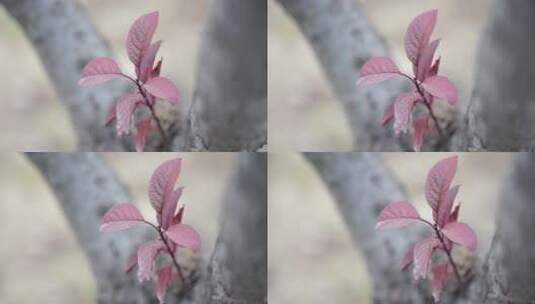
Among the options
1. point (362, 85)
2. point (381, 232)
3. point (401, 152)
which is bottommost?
point (381, 232)

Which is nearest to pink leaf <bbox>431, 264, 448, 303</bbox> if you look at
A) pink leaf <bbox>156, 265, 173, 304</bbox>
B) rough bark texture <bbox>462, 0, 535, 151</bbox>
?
rough bark texture <bbox>462, 0, 535, 151</bbox>

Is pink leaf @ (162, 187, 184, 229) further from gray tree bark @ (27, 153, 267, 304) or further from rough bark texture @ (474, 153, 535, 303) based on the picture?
rough bark texture @ (474, 153, 535, 303)

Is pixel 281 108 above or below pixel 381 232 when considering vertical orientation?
above

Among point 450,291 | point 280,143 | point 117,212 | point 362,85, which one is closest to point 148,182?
point 117,212

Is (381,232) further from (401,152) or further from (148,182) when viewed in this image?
(148,182)

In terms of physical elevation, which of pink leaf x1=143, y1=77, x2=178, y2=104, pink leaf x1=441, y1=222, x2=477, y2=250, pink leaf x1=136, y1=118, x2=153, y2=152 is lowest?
pink leaf x1=441, y1=222, x2=477, y2=250

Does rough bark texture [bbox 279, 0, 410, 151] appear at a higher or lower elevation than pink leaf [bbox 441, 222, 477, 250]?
higher

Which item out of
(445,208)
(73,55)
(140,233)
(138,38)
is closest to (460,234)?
(445,208)
